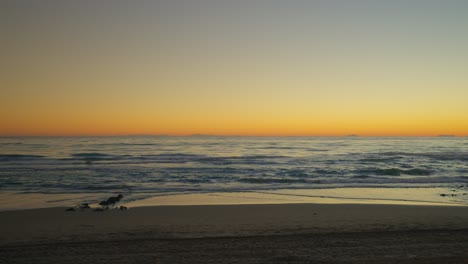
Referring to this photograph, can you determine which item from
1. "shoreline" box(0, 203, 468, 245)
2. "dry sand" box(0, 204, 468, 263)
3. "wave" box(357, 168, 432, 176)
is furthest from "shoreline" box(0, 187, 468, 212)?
"wave" box(357, 168, 432, 176)

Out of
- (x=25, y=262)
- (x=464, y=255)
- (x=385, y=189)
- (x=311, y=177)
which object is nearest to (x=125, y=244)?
(x=25, y=262)

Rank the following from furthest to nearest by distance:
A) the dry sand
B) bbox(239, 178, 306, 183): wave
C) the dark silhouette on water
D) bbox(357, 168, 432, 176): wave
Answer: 1. bbox(357, 168, 432, 176): wave
2. bbox(239, 178, 306, 183): wave
3. the dark silhouette on water
4. the dry sand

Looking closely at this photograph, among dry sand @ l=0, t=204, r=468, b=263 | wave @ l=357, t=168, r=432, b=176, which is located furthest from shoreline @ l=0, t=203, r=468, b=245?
wave @ l=357, t=168, r=432, b=176

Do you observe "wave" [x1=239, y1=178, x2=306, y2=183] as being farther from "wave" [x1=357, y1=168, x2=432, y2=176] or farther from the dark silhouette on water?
the dark silhouette on water

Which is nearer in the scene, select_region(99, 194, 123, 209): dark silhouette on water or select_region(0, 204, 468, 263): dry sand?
select_region(0, 204, 468, 263): dry sand

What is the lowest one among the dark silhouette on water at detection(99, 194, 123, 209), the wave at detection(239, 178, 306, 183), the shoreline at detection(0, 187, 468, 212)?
the wave at detection(239, 178, 306, 183)

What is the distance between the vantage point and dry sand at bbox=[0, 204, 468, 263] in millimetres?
6691

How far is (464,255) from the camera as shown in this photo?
6762 millimetres

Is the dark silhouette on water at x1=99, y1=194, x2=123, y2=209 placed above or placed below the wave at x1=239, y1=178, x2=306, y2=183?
above

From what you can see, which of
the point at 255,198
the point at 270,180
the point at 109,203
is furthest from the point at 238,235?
the point at 270,180

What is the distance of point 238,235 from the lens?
8.42 m

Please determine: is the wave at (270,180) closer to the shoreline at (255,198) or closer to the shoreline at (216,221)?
the shoreline at (255,198)

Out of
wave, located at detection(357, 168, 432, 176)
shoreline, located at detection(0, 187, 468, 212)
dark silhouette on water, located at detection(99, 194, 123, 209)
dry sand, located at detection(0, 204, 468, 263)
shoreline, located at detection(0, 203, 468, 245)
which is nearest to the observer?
dry sand, located at detection(0, 204, 468, 263)

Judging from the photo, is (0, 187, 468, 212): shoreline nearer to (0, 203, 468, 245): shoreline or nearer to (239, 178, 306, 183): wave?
(0, 203, 468, 245): shoreline
